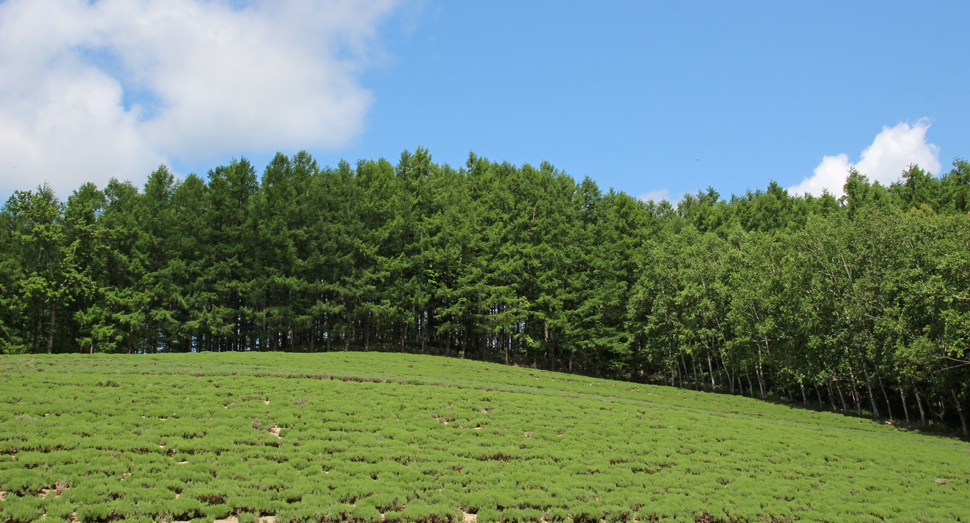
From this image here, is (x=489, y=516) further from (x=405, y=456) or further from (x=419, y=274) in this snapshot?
(x=419, y=274)

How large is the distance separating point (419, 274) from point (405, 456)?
3320 centimetres

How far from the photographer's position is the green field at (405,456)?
11.2 metres

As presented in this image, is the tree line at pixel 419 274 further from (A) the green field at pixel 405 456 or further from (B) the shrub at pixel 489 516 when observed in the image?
(B) the shrub at pixel 489 516

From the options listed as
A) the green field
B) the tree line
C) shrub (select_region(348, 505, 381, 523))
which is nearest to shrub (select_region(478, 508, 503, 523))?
the green field

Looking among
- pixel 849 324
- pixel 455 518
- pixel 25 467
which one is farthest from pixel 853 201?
pixel 25 467

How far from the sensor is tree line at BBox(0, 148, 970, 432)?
39156mm

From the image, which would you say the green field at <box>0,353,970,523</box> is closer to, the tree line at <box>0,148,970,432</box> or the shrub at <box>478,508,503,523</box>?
the shrub at <box>478,508,503,523</box>

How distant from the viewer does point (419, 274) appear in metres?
47.7

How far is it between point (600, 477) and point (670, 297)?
32.2 metres

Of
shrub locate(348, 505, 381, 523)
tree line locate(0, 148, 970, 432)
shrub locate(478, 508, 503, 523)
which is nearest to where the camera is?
shrub locate(348, 505, 381, 523)

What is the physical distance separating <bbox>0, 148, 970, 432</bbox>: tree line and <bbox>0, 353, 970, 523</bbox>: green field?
14.9m

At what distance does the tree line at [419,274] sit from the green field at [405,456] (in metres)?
14.9

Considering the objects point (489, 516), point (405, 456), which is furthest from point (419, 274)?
→ point (489, 516)

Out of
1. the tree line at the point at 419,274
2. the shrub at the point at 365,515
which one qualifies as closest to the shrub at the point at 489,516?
the shrub at the point at 365,515
